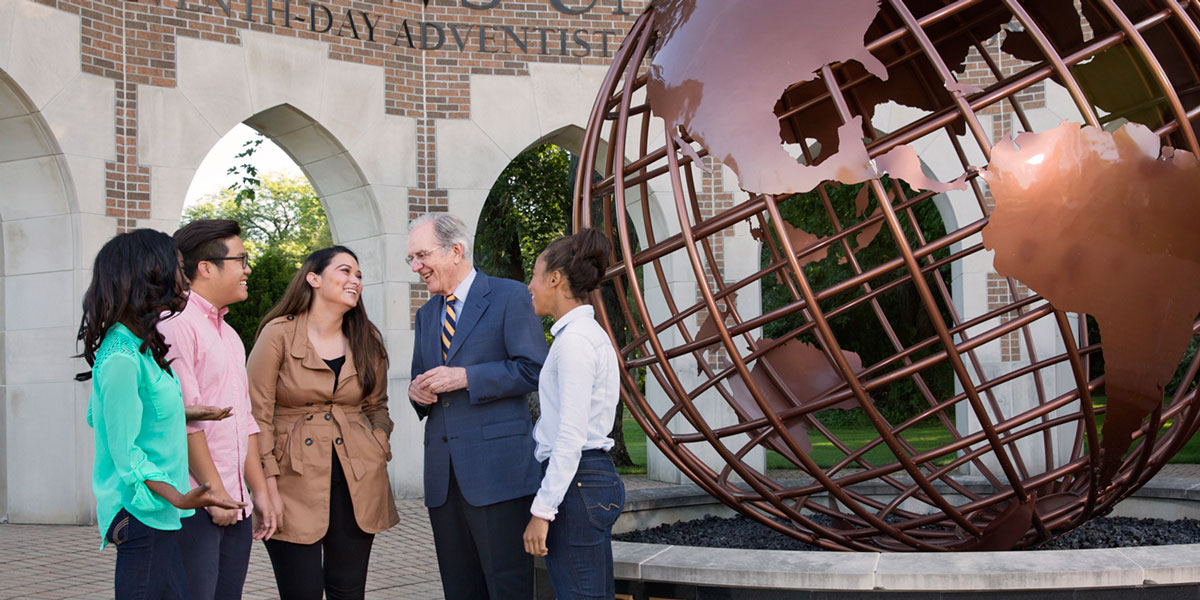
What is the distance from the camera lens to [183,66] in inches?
341

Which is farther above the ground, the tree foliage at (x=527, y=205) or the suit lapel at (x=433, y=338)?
the tree foliage at (x=527, y=205)

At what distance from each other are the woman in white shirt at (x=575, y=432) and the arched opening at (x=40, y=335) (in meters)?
6.20

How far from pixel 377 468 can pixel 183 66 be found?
6.17 m

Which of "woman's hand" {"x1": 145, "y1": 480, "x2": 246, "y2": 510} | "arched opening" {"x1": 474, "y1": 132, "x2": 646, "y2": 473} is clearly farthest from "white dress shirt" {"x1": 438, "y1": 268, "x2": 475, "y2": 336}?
"arched opening" {"x1": 474, "y1": 132, "x2": 646, "y2": 473}

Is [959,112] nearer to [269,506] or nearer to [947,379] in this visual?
[269,506]

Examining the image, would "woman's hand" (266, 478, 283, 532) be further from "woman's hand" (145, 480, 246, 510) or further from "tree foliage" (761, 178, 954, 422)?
"tree foliage" (761, 178, 954, 422)

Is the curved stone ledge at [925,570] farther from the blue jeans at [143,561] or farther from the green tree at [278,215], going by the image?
the green tree at [278,215]

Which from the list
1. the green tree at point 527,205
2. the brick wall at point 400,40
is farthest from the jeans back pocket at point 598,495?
the green tree at point 527,205

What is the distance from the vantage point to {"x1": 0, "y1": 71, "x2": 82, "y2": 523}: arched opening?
26.5 feet

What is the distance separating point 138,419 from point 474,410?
117cm

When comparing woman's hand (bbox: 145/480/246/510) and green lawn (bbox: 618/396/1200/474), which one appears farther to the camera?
green lawn (bbox: 618/396/1200/474)

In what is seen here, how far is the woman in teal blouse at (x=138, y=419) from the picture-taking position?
260 centimetres

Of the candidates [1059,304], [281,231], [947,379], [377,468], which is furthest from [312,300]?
[281,231]

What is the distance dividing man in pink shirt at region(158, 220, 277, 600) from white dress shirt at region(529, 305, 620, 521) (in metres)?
0.84
